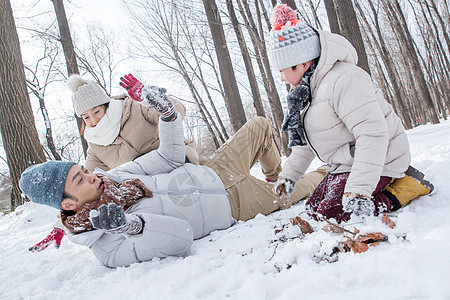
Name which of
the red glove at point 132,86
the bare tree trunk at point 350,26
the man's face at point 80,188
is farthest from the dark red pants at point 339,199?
the bare tree trunk at point 350,26

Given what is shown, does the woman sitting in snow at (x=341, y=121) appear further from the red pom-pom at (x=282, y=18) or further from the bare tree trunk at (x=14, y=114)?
the bare tree trunk at (x=14, y=114)

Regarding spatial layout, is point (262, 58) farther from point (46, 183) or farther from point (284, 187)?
point (46, 183)

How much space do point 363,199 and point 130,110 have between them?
2431 millimetres

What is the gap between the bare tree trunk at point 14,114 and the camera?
534cm

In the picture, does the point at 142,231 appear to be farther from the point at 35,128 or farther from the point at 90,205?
the point at 35,128

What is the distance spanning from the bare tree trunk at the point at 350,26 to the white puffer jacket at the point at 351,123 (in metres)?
4.06

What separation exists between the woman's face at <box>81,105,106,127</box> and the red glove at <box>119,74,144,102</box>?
0.38m

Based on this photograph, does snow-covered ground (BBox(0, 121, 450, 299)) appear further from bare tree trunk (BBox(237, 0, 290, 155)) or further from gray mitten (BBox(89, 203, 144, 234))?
bare tree trunk (BBox(237, 0, 290, 155))

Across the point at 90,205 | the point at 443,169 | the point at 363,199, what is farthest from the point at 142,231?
the point at 443,169

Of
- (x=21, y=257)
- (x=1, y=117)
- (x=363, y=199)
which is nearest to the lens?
(x=363, y=199)

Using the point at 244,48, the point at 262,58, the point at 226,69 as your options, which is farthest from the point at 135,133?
the point at 262,58

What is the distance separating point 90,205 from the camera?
1.85m

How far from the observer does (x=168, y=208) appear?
2.13m

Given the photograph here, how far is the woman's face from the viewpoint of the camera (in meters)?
2.98
